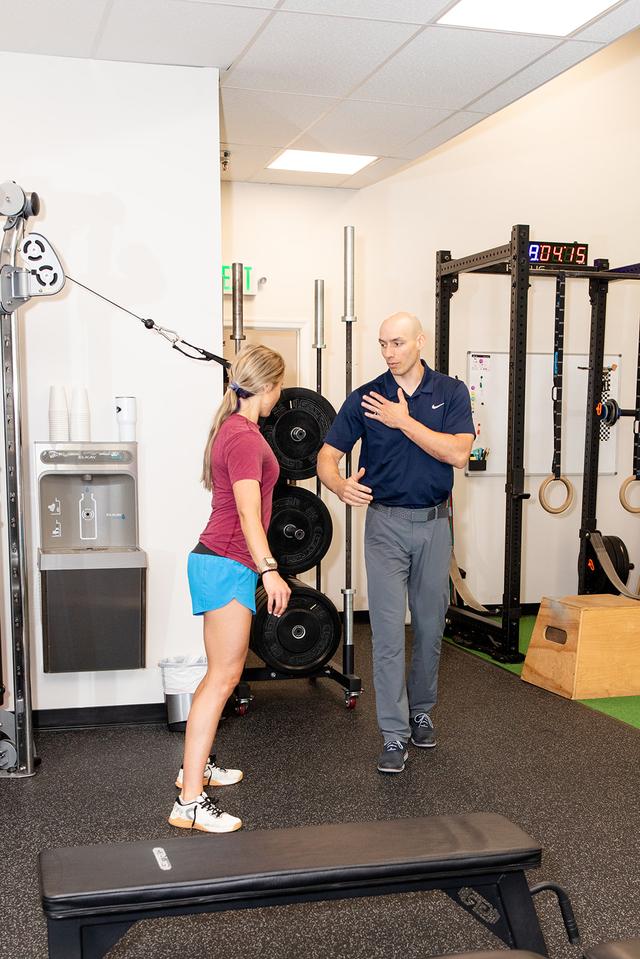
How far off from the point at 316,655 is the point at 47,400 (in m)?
1.66

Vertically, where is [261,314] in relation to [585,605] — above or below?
above

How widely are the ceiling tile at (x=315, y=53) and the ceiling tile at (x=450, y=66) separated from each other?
0.32 feet

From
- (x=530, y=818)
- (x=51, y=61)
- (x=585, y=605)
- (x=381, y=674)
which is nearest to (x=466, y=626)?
(x=585, y=605)

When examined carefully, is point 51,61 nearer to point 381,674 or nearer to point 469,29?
point 469,29

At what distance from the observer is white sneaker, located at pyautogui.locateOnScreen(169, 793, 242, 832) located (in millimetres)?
2957

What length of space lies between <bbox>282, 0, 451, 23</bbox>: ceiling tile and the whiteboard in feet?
10.1

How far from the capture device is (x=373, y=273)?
6266 mm

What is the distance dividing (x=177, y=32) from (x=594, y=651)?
3.34m

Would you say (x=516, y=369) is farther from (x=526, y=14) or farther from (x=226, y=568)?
(x=226, y=568)

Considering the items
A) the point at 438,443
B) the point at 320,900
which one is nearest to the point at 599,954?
the point at 320,900

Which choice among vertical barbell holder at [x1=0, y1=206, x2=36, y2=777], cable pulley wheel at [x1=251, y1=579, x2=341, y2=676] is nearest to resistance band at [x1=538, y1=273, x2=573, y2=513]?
cable pulley wheel at [x1=251, y1=579, x2=341, y2=676]

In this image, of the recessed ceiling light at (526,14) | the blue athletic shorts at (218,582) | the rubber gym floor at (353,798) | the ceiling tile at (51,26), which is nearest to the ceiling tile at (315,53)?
the recessed ceiling light at (526,14)

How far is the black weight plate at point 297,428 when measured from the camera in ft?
14.2

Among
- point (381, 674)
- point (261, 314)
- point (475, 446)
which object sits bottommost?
point (381, 674)
